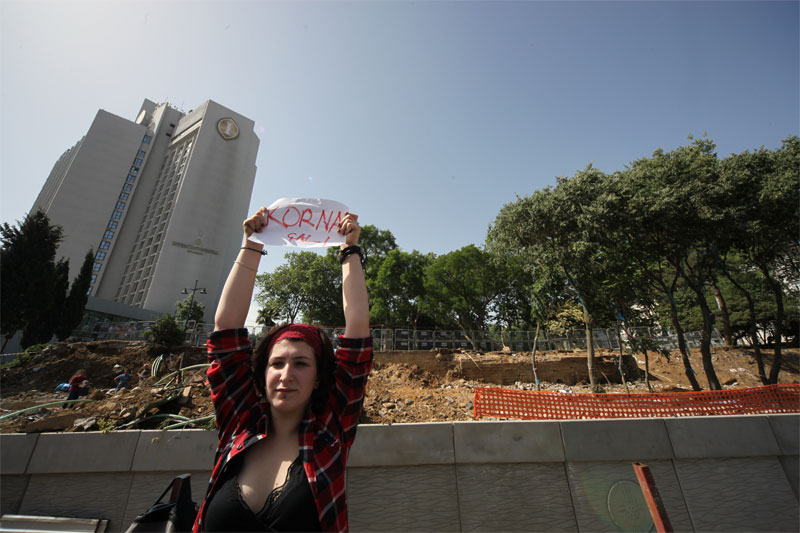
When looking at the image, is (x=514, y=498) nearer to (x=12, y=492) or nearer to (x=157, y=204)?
(x=12, y=492)

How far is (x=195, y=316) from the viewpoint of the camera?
3712 centimetres

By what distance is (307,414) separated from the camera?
1544 mm

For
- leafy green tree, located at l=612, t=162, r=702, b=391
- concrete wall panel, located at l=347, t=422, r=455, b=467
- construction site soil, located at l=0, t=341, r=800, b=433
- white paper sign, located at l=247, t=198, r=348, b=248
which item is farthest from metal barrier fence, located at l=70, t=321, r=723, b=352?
white paper sign, located at l=247, t=198, r=348, b=248

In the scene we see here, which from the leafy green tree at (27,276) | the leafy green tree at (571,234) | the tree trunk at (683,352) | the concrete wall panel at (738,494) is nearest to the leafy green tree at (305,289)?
the leafy green tree at (27,276)

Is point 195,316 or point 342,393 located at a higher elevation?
point 195,316

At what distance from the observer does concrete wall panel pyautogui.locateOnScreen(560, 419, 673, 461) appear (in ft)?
10.9

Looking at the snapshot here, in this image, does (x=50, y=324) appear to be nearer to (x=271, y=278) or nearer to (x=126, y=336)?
(x=126, y=336)

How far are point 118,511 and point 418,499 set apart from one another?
308 centimetres

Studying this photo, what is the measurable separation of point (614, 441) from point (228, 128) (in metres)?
70.4

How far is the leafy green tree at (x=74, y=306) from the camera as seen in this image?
1046 inches

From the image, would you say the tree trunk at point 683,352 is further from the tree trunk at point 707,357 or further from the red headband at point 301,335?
the red headband at point 301,335

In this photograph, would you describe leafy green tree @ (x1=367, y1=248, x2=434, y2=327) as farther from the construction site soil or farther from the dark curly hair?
the dark curly hair

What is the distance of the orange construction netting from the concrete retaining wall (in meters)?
2.42

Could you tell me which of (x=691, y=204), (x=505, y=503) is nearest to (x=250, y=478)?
(x=505, y=503)
